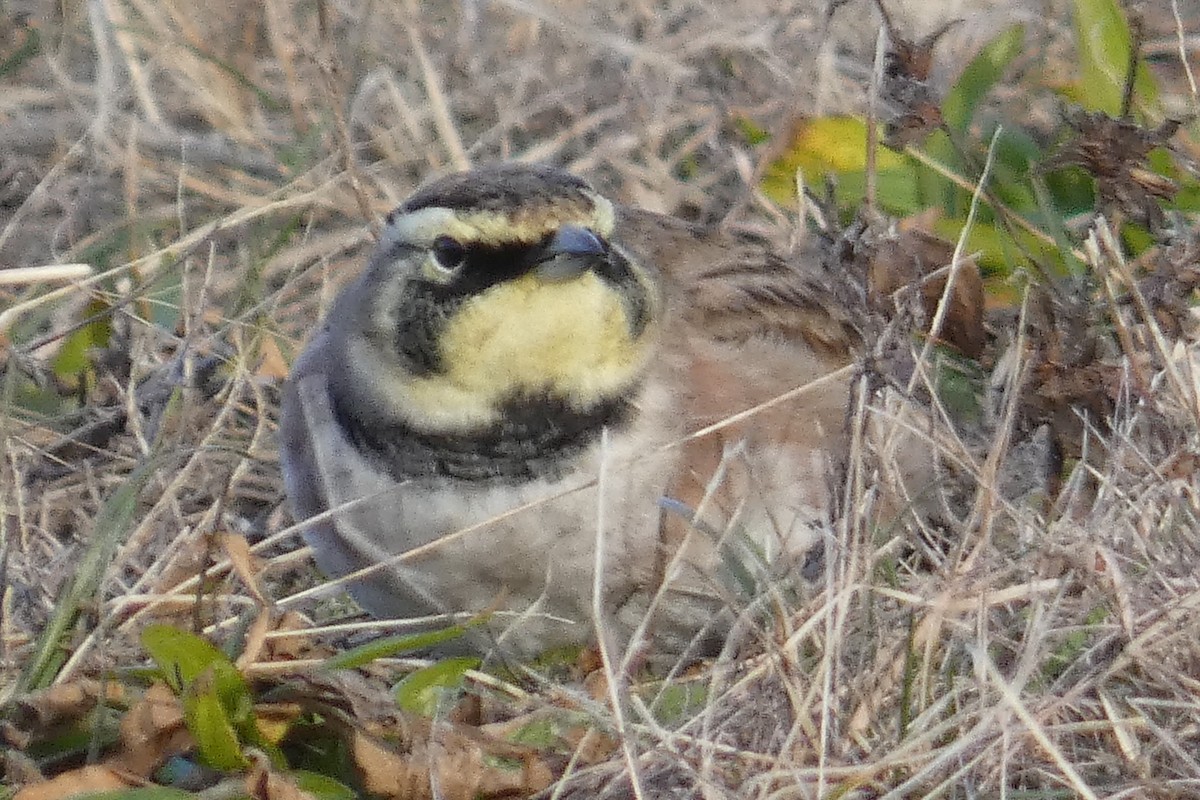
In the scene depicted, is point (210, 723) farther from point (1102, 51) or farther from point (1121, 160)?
point (1102, 51)

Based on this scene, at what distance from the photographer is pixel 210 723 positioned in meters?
2.50

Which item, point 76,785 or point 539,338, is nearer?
point 76,785

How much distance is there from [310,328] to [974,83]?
71.3 inches

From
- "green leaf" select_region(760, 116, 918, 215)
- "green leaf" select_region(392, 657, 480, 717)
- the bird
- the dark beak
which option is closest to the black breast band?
the bird

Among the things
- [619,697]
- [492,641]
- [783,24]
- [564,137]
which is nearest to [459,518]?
[492,641]

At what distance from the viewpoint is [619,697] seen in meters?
2.57

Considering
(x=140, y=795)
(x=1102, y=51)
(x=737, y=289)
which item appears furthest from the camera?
(x=1102, y=51)

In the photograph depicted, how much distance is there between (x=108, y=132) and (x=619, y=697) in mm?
3694

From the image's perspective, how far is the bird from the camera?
3000 mm

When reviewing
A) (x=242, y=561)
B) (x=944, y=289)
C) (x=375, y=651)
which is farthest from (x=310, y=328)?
(x=375, y=651)

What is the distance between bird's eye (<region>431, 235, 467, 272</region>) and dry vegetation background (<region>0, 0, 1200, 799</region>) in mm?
542

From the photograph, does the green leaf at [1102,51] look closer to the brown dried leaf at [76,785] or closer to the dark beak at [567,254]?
the dark beak at [567,254]

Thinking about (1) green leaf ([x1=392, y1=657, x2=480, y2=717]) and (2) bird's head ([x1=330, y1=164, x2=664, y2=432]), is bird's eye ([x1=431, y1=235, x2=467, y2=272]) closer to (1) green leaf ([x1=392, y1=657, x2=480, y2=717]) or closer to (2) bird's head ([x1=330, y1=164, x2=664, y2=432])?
(2) bird's head ([x1=330, y1=164, x2=664, y2=432])

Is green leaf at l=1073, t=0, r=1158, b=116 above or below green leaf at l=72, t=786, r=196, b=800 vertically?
below
